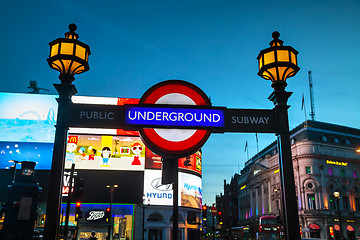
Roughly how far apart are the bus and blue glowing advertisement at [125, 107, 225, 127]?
128 feet

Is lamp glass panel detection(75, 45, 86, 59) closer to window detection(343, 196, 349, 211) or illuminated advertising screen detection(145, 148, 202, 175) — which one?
illuminated advertising screen detection(145, 148, 202, 175)

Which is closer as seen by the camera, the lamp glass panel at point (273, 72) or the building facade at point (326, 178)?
the lamp glass panel at point (273, 72)

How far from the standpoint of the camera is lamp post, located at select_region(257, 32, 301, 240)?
194 inches

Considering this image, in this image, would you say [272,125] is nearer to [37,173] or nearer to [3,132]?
[37,173]

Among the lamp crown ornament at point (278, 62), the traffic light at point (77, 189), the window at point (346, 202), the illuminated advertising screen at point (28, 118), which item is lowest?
the traffic light at point (77, 189)

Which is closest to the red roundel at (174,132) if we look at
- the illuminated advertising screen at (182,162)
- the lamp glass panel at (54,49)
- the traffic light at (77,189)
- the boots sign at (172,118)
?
the boots sign at (172,118)

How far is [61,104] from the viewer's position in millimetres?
4957

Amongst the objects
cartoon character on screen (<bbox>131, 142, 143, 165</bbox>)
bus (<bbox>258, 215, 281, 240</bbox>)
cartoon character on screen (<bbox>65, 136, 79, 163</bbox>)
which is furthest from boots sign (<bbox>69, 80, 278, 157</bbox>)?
cartoon character on screen (<bbox>65, 136, 79, 163</bbox>)

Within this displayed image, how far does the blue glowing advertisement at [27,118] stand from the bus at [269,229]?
1282 inches

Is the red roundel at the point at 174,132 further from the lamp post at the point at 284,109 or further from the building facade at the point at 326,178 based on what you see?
the building facade at the point at 326,178

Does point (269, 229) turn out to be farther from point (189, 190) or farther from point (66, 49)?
point (66, 49)

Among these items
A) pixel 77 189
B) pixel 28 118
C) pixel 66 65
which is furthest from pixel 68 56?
pixel 28 118

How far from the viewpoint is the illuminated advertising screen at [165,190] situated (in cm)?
4988

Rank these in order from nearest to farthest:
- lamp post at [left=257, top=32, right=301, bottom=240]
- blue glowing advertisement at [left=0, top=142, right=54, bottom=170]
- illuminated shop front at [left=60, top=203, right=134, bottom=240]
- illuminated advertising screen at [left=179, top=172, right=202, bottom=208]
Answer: lamp post at [left=257, top=32, right=301, bottom=240], illuminated shop front at [left=60, top=203, right=134, bottom=240], blue glowing advertisement at [left=0, top=142, right=54, bottom=170], illuminated advertising screen at [left=179, top=172, right=202, bottom=208]
